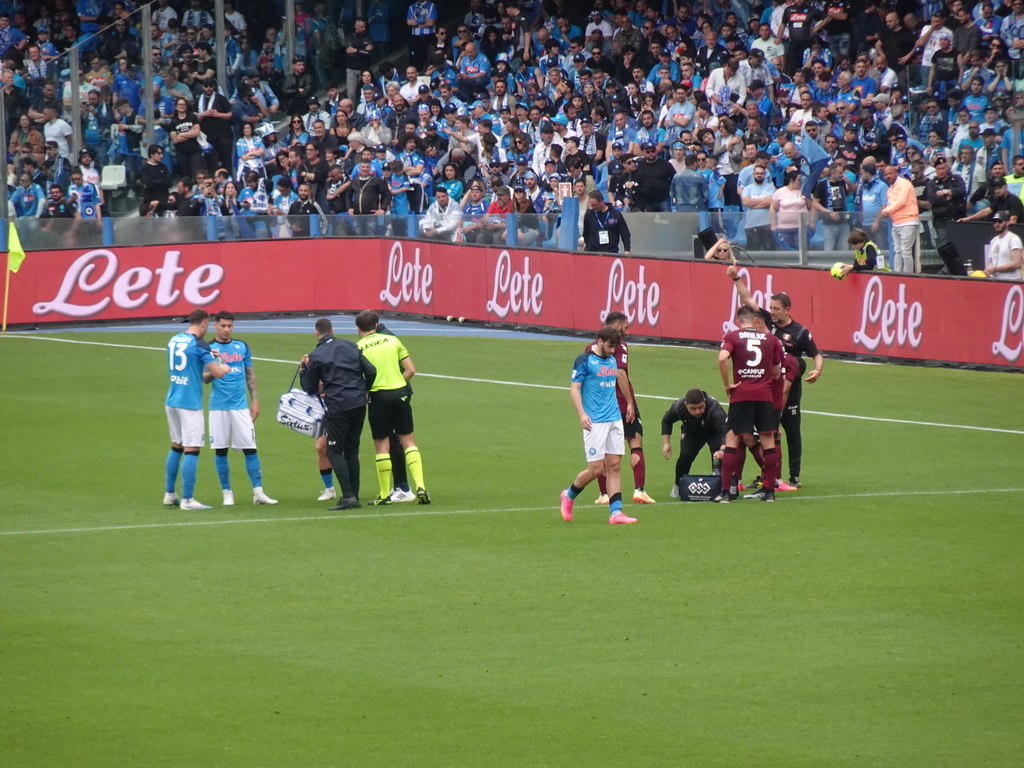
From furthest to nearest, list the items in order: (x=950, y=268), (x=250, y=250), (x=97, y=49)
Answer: (x=97, y=49), (x=250, y=250), (x=950, y=268)

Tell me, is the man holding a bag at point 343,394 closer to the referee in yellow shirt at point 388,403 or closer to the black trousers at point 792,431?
the referee in yellow shirt at point 388,403

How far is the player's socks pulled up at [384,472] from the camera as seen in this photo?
50.6 ft

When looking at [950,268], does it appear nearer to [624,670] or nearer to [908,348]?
[908,348]

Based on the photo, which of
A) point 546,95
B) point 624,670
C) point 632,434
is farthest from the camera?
point 546,95

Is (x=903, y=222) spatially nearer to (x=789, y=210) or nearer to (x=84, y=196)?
(x=789, y=210)

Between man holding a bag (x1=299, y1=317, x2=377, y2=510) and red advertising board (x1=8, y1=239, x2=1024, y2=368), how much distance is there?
38.3ft

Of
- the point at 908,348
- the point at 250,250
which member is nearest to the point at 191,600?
the point at 908,348

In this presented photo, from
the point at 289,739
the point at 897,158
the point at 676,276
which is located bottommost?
the point at 289,739

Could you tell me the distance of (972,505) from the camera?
14.7m

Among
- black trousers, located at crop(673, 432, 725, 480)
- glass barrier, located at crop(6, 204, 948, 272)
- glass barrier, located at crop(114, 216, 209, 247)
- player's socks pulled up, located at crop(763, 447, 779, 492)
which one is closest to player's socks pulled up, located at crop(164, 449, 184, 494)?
black trousers, located at crop(673, 432, 725, 480)

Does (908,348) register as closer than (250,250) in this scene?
Yes

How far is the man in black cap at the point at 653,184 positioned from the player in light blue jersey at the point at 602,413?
15.6 m

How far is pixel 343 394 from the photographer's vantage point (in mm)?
15094

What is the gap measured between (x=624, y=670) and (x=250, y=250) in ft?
78.9
